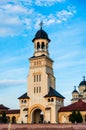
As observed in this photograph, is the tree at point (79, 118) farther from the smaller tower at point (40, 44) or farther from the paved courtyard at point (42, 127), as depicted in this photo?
the smaller tower at point (40, 44)

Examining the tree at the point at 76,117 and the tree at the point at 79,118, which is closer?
the tree at the point at 76,117

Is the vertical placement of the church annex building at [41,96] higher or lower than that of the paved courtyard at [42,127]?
higher

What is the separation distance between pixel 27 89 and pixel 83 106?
1157cm

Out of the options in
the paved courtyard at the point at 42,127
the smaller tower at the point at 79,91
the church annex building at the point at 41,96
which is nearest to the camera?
the paved courtyard at the point at 42,127

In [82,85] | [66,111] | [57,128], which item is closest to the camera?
[57,128]

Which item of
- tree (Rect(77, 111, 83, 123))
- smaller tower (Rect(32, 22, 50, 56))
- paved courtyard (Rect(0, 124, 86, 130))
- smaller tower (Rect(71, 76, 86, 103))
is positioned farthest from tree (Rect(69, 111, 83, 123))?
smaller tower (Rect(71, 76, 86, 103))

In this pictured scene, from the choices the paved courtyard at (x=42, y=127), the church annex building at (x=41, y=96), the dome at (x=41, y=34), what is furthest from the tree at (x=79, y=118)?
the dome at (x=41, y=34)

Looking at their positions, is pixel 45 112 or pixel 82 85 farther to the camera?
pixel 82 85

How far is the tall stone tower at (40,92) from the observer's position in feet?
209

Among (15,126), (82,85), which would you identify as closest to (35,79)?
(15,126)

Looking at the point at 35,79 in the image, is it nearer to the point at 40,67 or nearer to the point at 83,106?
the point at 40,67

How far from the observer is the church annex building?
63.5 metres

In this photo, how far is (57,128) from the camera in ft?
173

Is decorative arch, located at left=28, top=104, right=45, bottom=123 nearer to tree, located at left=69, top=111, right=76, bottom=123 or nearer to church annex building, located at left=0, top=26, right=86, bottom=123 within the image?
church annex building, located at left=0, top=26, right=86, bottom=123
